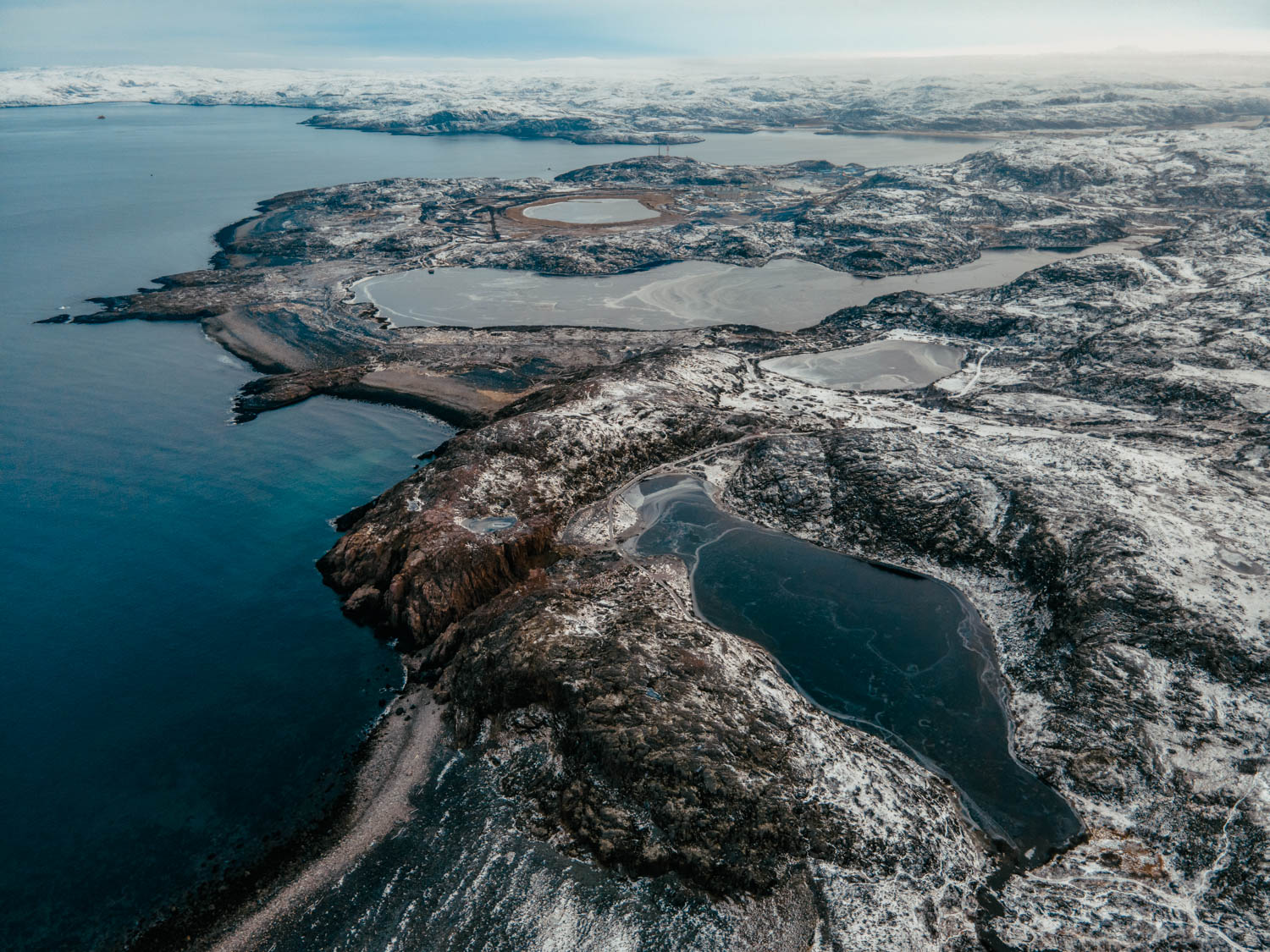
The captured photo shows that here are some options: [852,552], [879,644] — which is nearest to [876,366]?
[852,552]

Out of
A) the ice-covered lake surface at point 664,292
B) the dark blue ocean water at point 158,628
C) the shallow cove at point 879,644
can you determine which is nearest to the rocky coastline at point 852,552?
the shallow cove at point 879,644

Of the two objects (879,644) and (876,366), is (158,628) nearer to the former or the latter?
(879,644)

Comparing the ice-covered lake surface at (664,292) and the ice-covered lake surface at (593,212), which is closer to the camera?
the ice-covered lake surface at (664,292)

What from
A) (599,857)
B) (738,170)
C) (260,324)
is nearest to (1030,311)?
(599,857)

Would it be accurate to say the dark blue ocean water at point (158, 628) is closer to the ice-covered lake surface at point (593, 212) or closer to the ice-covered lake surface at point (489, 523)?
the ice-covered lake surface at point (489, 523)

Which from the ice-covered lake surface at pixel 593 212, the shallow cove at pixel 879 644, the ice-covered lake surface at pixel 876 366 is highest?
the ice-covered lake surface at pixel 593 212

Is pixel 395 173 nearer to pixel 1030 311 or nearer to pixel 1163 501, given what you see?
pixel 1030 311
